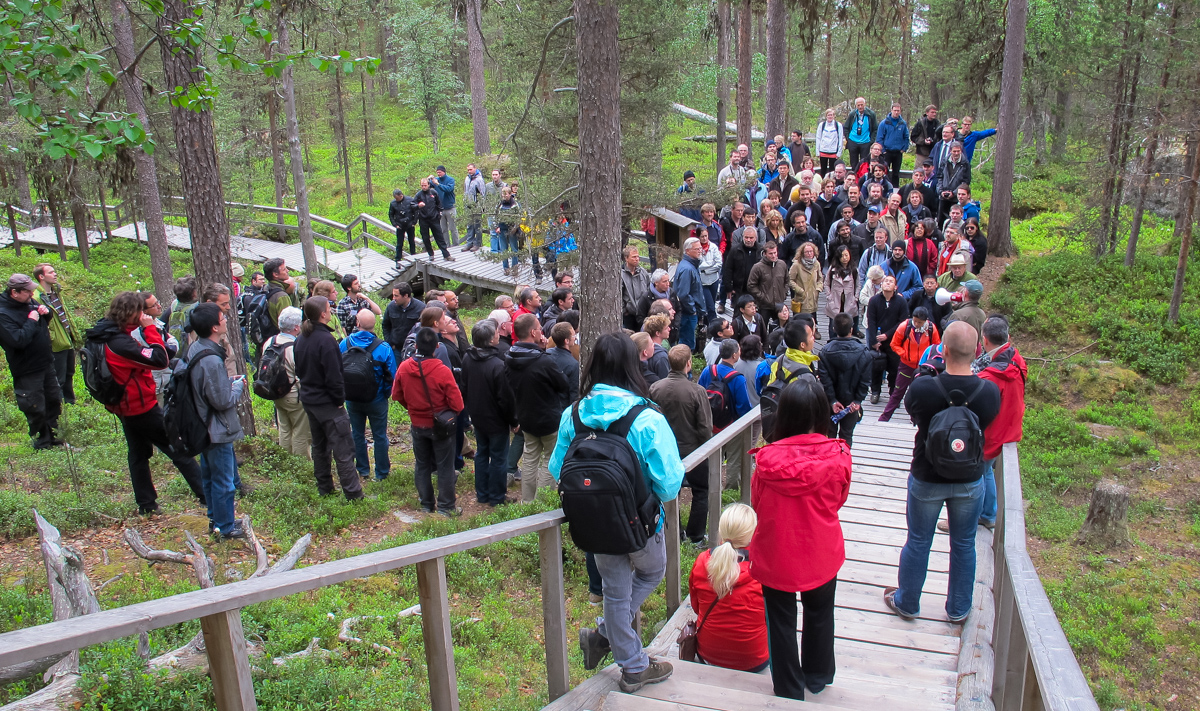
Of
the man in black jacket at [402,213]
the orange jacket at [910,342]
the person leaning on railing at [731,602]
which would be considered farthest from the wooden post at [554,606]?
the man in black jacket at [402,213]

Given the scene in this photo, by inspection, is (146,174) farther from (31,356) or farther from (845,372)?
(845,372)

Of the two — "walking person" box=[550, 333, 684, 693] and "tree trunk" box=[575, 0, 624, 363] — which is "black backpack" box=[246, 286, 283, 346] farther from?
"walking person" box=[550, 333, 684, 693]

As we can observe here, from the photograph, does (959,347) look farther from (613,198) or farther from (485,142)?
(485,142)

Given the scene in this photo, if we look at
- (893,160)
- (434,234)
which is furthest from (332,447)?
(893,160)

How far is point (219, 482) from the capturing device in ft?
21.3

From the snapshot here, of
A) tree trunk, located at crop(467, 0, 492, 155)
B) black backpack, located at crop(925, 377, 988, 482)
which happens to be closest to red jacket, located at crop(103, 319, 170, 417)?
black backpack, located at crop(925, 377, 988, 482)

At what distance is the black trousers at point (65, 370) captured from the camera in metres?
9.76

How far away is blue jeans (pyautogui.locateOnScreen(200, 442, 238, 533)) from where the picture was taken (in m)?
6.43

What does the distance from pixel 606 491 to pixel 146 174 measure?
13.1m

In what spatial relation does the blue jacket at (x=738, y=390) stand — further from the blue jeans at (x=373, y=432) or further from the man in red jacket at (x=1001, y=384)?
the blue jeans at (x=373, y=432)

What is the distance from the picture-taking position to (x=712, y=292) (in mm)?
11758

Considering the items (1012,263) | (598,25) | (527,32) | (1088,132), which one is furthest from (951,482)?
(1088,132)

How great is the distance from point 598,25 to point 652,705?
5877mm

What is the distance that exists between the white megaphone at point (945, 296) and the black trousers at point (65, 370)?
10.3 metres
